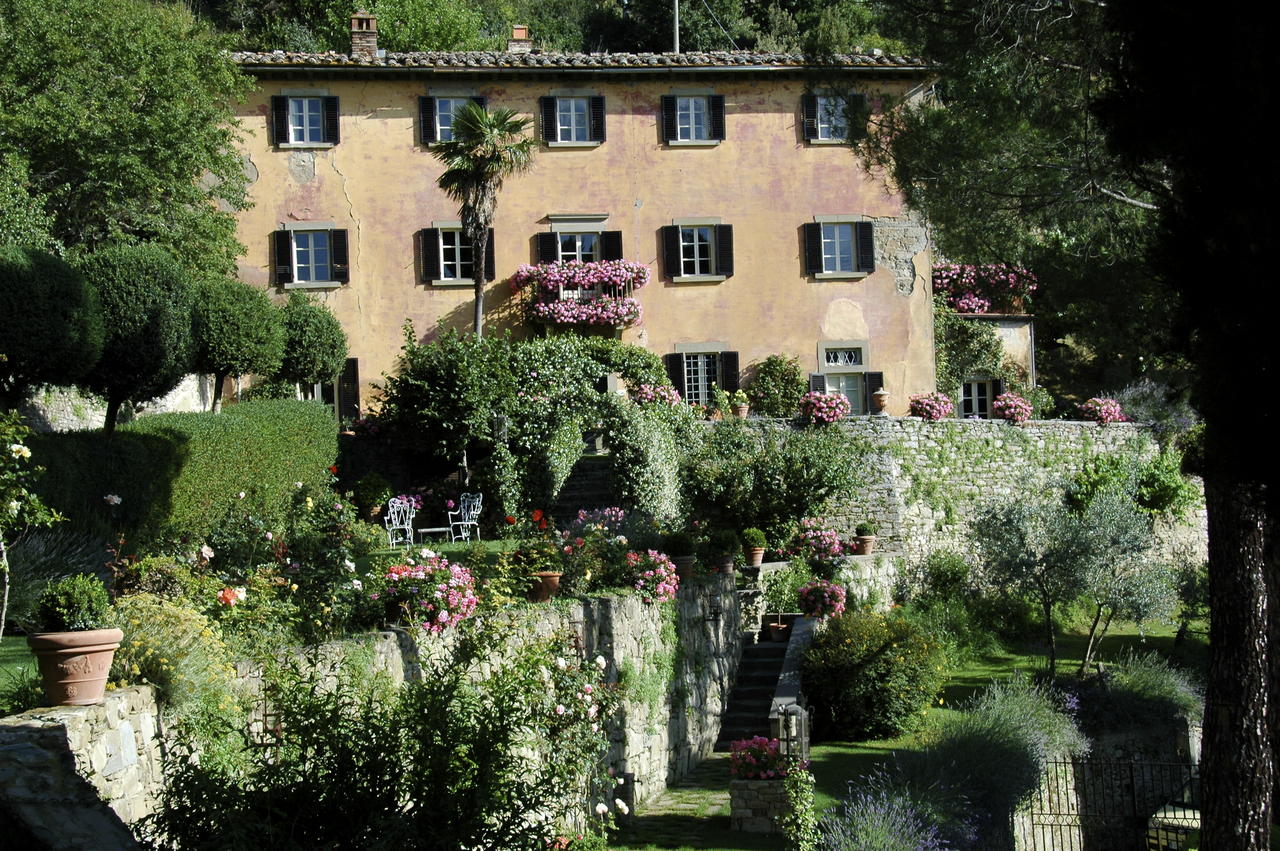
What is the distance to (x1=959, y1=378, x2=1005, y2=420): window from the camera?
2984 cm

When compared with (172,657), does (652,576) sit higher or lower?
lower

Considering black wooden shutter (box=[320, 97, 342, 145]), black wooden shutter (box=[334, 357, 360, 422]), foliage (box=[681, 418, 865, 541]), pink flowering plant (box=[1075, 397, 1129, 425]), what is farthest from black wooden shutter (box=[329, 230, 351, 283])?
pink flowering plant (box=[1075, 397, 1129, 425])

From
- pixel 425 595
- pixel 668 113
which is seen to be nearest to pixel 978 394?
pixel 668 113

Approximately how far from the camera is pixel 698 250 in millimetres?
26688

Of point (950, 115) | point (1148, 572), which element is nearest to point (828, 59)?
point (950, 115)

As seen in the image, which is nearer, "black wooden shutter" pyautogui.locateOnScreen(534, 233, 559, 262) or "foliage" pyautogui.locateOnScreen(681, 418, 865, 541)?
"foliage" pyautogui.locateOnScreen(681, 418, 865, 541)

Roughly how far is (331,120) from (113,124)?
495cm

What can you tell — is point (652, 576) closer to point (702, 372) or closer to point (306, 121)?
point (702, 372)

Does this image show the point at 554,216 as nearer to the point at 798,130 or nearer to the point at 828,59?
the point at 798,130

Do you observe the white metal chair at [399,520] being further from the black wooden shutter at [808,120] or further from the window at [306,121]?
the black wooden shutter at [808,120]

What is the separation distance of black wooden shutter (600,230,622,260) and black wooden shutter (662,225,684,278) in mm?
976

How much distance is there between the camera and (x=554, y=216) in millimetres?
26188

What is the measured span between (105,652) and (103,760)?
0.53 m

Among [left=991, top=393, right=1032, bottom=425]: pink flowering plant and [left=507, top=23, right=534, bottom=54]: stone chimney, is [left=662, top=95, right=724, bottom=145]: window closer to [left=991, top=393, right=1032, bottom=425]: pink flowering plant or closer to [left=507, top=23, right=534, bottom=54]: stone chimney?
[left=507, top=23, right=534, bottom=54]: stone chimney
